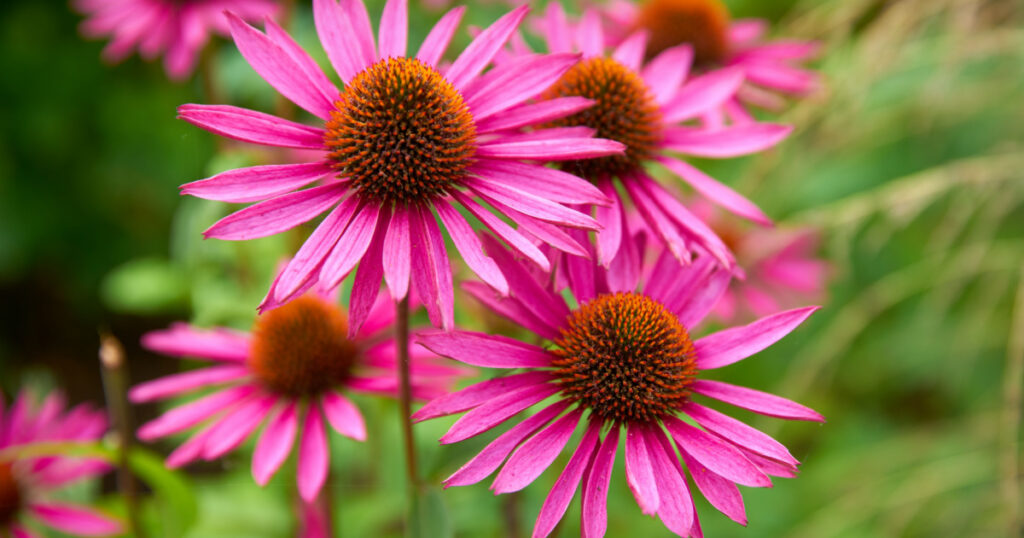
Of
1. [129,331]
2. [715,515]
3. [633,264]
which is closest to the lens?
[633,264]

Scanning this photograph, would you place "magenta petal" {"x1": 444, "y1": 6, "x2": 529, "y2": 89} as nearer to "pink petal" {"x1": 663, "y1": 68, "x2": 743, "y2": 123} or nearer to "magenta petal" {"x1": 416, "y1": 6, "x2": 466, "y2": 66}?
"magenta petal" {"x1": 416, "y1": 6, "x2": 466, "y2": 66}

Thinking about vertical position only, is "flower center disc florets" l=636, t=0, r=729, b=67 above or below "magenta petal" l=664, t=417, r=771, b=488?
above

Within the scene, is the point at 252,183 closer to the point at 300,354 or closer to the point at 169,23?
the point at 300,354

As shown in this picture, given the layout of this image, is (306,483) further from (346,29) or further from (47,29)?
(47,29)

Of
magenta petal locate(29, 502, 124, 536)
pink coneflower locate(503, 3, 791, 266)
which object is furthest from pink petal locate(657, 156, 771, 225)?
magenta petal locate(29, 502, 124, 536)

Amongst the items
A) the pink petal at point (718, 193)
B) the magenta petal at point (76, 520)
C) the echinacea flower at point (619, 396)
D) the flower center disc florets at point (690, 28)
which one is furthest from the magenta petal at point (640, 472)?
the flower center disc florets at point (690, 28)

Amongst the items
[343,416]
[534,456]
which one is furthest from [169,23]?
[534,456]

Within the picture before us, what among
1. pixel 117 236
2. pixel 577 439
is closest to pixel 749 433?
pixel 577 439
